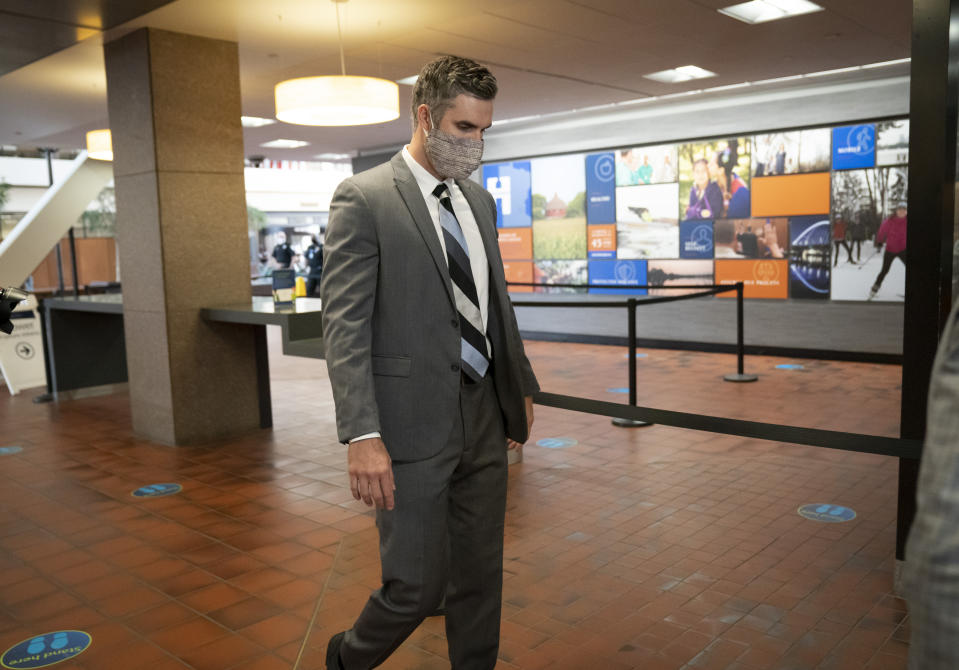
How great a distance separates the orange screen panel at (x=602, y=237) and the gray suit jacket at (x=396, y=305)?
932cm

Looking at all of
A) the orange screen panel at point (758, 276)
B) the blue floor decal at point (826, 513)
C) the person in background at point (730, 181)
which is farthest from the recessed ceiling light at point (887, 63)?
the blue floor decal at point (826, 513)

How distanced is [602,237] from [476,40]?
17.0 ft

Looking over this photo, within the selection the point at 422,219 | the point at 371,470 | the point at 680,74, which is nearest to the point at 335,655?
the point at 371,470

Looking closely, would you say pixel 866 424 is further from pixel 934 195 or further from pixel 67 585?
pixel 67 585

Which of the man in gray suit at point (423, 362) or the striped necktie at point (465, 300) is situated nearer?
the man in gray suit at point (423, 362)

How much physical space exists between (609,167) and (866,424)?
231 inches

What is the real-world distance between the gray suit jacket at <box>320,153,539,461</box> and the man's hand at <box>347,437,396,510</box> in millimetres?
90

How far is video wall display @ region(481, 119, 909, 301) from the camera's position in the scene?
865 centimetres

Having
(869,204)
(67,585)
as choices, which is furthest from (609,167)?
(67,585)

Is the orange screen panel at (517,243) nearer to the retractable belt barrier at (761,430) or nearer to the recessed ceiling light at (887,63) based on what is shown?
the recessed ceiling light at (887,63)

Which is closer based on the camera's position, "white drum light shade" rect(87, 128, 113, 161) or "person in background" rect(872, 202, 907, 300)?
"white drum light shade" rect(87, 128, 113, 161)

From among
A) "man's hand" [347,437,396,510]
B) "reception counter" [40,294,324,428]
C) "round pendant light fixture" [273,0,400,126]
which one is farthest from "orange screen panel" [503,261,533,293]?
"man's hand" [347,437,396,510]

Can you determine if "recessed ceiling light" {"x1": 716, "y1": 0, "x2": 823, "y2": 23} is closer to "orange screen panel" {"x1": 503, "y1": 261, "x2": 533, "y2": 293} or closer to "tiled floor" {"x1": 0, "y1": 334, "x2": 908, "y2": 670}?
"tiled floor" {"x1": 0, "y1": 334, "x2": 908, "y2": 670}

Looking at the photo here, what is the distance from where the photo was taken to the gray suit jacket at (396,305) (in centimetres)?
179
